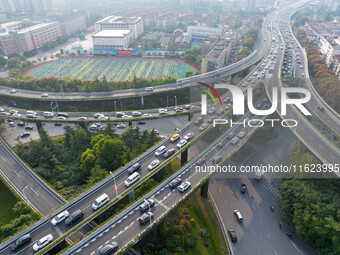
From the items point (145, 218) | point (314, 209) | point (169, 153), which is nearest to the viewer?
point (145, 218)

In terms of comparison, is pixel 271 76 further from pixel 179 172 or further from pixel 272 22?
pixel 272 22

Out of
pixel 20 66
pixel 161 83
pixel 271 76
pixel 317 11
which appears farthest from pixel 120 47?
pixel 317 11

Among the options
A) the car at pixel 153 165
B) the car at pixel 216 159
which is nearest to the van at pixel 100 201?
the car at pixel 153 165

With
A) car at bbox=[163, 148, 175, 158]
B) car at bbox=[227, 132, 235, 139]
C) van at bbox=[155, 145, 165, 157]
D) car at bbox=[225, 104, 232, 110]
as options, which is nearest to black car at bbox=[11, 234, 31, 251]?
van at bbox=[155, 145, 165, 157]

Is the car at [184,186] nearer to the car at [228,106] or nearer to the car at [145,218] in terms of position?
the car at [145,218]

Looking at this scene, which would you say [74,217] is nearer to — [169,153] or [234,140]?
[169,153]

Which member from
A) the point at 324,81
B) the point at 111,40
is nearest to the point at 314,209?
the point at 324,81
